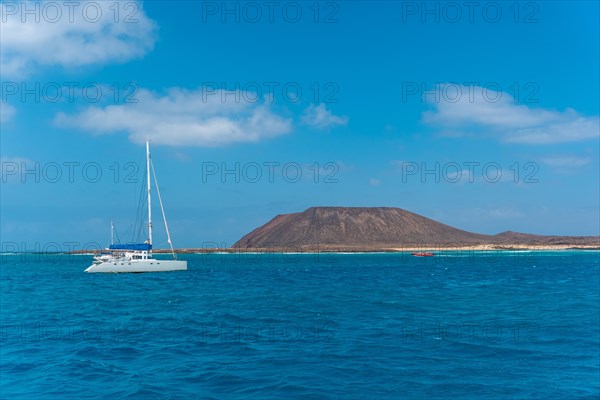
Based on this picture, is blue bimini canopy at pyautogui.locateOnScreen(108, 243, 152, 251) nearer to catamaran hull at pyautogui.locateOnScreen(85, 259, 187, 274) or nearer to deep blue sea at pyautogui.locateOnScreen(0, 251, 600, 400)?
catamaran hull at pyautogui.locateOnScreen(85, 259, 187, 274)

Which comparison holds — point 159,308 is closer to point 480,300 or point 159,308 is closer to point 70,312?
point 70,312

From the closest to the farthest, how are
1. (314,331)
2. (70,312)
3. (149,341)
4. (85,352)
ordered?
(85,352) < (149,341) < (314,331) < (70,312)

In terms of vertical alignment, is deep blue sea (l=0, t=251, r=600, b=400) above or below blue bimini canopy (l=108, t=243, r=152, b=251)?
below

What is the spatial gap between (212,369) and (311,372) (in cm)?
385

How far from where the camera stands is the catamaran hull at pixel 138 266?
80125 millimetres

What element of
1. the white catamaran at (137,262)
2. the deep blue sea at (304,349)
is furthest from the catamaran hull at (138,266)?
the deep blue sea at (304,349)

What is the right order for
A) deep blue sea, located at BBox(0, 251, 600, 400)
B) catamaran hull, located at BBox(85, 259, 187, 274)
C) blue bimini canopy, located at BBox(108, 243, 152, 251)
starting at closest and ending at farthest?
deep blue sea, located at BBox(0, 251, 600, 400)
catamaran hull, located at BBox(85, 259, 187, 274)
blue bimini canopy, located at BBox(108, 243, 152, 251)

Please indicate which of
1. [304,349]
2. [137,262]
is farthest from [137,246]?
[304,349]

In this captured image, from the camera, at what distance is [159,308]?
130 feet

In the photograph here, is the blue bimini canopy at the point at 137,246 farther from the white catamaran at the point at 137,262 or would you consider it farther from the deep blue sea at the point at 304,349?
the deep blue sea at the point at 304,349

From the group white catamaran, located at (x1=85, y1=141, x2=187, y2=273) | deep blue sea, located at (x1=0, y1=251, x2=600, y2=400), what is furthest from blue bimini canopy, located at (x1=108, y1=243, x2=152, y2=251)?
deep blue sea, located at (x1=0, y1=251, x2=600, y2=400)

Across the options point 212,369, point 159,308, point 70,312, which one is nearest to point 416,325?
point 212,369

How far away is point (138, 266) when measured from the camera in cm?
8044

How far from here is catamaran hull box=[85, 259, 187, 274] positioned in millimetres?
80125
